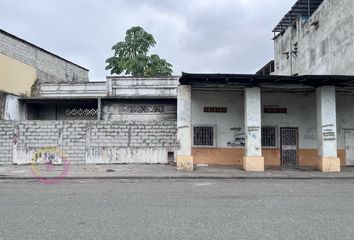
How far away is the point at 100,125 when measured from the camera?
63.7 ft

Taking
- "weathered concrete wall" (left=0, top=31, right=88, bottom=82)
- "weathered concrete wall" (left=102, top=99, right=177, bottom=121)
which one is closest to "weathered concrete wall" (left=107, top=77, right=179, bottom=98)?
"weathered concrete wall" (left=102, top=99, right=177, bottom=121)

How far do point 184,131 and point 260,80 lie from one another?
3.91m

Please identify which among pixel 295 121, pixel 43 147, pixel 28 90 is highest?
pixel 28 90

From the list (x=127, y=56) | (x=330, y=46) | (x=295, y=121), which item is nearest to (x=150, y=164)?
(x=295, y=121)

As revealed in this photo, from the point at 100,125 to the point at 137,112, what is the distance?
186 inches

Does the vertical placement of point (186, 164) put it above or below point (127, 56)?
below

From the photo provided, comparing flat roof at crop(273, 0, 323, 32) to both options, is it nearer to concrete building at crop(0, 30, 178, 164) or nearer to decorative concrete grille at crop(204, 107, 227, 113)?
concrete building at crop(0, 30, 178, 164)

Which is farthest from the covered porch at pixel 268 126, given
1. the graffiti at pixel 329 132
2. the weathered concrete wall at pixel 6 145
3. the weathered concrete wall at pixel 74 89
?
the weathered concrete wall at pixel 6 145

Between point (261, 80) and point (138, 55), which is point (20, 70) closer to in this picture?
point (138, 55)

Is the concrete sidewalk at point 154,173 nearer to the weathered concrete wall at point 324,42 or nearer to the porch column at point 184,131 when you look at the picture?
the porch column at point 184,131

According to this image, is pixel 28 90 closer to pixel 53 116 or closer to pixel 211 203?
pixel 53 116

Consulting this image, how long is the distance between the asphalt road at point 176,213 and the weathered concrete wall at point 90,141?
7.46 metres

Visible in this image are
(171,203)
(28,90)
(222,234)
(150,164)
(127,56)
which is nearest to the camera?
(222,234)

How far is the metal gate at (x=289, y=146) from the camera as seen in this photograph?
19250mm
